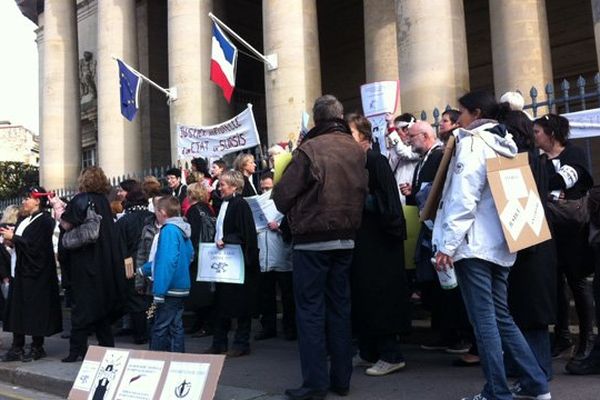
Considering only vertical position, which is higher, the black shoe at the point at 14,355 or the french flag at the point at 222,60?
the french flag at the point at 222,60

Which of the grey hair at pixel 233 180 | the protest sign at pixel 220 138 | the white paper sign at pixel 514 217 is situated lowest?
the white paper sign at pixel 514 217

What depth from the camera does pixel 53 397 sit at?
19.8ft

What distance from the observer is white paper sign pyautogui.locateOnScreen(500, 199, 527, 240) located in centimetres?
382

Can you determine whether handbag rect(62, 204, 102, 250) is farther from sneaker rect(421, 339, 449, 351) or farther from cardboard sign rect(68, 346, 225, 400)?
sneaker rect(421, 339, 449, 351)

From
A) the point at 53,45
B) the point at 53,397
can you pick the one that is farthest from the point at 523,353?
the point at 53,45

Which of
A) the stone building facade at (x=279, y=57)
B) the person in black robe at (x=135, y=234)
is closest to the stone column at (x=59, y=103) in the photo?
the stone building facade at (x=279, y=57)

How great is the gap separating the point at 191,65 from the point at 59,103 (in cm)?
754

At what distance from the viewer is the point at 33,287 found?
7.14m

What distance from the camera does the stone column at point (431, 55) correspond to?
11.9 metres

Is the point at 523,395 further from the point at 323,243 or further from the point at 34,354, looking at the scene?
the point at 34,354

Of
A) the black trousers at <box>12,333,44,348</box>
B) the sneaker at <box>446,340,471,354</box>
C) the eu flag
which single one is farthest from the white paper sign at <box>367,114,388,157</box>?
the eu flag

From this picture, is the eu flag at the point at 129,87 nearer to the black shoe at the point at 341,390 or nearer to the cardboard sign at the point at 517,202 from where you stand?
the black shoe at the point at 341,390

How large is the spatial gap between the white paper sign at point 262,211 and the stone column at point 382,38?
34.0ft

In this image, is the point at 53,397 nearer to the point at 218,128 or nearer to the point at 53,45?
the point at 218,128
